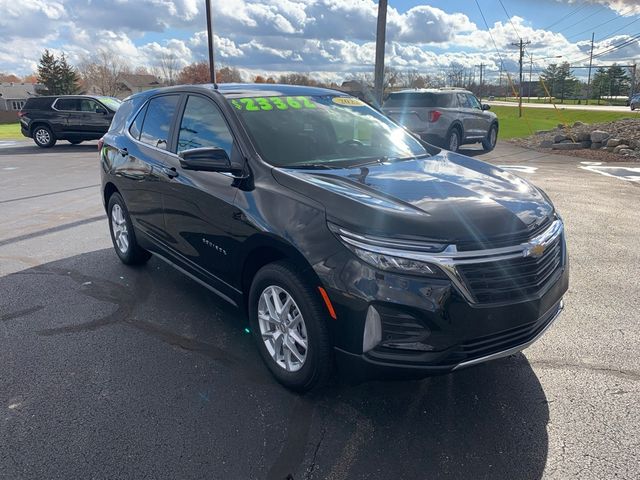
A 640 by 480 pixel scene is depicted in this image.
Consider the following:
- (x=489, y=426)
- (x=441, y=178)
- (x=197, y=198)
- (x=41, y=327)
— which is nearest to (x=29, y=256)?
(x=41, y=327)

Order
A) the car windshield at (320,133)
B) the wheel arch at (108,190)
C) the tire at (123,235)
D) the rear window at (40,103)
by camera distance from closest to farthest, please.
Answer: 1. the car windshield at (320,133)
2. the tire at (123,235)
3. the wheel arch at (108,190)
4. the rear window at (40,103)

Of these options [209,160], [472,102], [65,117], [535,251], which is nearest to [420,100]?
[472,102]

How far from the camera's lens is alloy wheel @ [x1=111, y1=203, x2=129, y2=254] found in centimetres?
526

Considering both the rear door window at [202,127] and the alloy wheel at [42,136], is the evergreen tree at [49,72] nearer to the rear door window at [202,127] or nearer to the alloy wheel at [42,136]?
the alloy wheel at [42,136]

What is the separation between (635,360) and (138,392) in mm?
3275

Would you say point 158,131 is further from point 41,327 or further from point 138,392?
point 138,392

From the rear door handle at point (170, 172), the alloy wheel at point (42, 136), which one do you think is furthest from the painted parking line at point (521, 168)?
the alloy wheel at point (42, 136)

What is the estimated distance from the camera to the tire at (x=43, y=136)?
19103 mm

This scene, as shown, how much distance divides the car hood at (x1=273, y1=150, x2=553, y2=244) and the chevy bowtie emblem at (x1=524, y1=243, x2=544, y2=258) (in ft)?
0.31

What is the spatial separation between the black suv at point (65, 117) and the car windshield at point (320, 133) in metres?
16.5

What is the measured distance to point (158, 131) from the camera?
4504mm

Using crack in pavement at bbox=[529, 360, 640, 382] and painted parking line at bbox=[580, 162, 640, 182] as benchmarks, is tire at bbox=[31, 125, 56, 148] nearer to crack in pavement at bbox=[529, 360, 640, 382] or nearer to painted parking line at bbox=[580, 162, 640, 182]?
painted parking line at bbox=[580, 162, 640, 182]

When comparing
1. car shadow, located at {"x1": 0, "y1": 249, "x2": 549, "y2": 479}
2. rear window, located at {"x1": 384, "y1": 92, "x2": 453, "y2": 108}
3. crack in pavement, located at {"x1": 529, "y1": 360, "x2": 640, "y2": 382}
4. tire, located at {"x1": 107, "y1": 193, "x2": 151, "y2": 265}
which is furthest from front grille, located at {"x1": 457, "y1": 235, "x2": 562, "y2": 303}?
rear window, located at {"x1": 384, "y1": 92, "x2": 453, "y2": 108}

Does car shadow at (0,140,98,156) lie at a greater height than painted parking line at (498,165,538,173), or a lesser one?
greater
